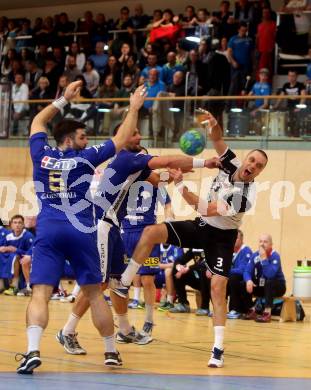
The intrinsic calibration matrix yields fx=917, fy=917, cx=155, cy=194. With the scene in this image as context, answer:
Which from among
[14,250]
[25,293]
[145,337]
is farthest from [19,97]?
[145,337]

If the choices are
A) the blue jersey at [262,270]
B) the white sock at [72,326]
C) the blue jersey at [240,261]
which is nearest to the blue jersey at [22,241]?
the blue jersey at [240,261]

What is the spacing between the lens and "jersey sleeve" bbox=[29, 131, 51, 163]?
8266 mm

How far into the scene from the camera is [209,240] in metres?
9.55

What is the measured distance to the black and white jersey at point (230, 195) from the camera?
9.43 metres

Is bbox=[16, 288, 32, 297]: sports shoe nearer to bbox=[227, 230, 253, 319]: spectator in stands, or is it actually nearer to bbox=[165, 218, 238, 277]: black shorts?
bbox=[227, 230, 253, 319]: spectator in stands

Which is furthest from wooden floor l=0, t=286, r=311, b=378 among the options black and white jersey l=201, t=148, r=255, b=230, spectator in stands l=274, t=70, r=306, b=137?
spectator in stands l=274, t=70, r=306, b=137

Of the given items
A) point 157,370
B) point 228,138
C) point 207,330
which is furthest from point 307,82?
point 157,370

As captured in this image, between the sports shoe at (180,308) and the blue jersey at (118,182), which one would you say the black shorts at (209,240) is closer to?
the blue jersey at (118,182)

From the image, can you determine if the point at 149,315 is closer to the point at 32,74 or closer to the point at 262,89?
the point at 262,89

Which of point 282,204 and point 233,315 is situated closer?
point 233,315

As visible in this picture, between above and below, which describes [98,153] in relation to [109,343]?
above

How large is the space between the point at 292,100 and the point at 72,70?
7.50m

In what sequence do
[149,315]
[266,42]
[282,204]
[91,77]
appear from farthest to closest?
[91,77], [266,42], [282,204], [149,315]

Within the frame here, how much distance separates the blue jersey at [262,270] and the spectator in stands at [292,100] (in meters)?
3.91
